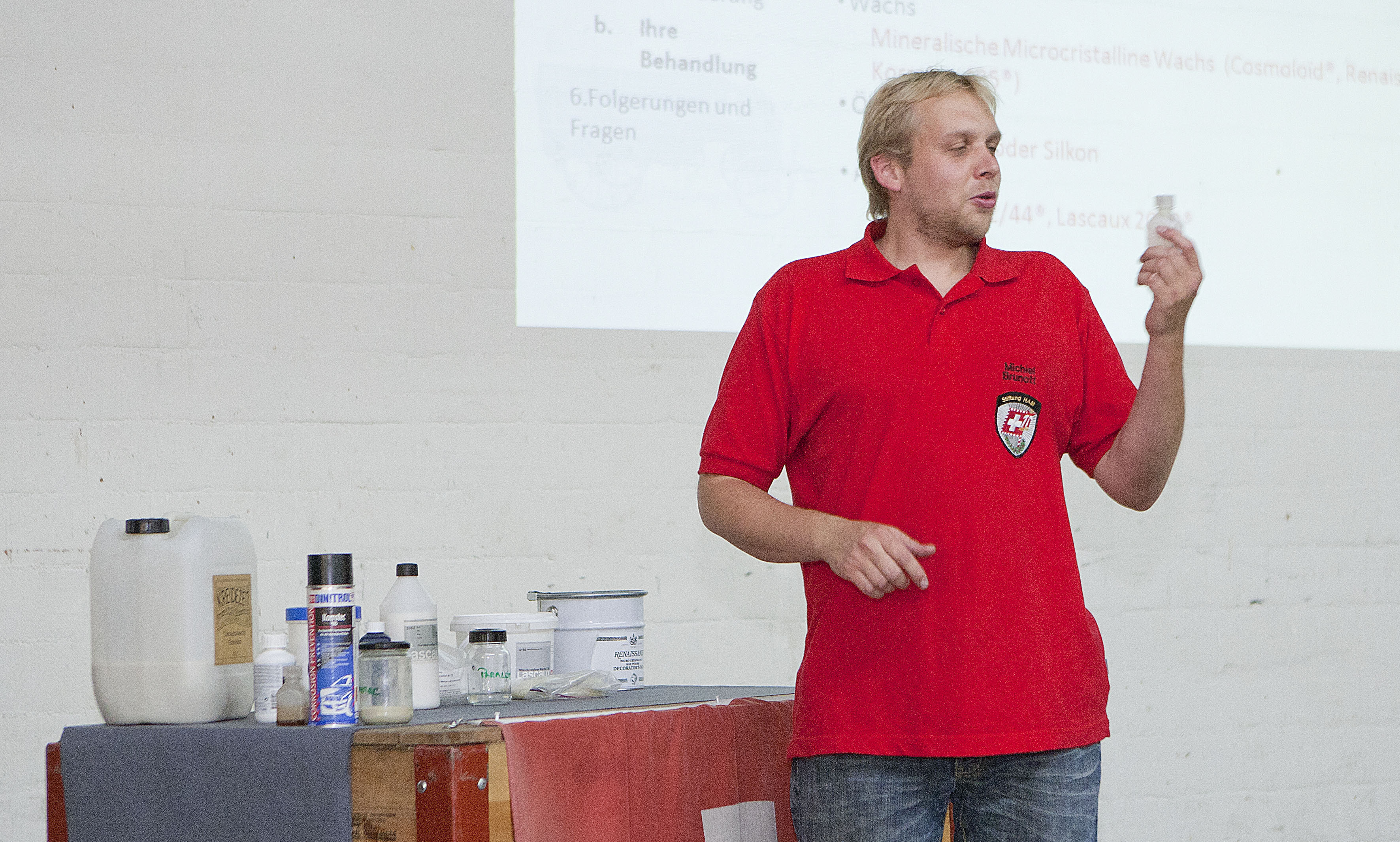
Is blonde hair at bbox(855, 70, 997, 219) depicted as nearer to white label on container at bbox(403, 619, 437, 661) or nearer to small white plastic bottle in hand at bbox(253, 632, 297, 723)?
white label on container at bbox(403, 619, 437, 661)

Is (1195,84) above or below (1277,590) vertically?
above

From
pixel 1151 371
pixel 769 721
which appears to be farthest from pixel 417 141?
pixel 1151 371

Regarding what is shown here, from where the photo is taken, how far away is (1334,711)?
3006mm

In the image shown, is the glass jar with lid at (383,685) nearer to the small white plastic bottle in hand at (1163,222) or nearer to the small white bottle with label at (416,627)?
the small white bottle with label at (416,627)

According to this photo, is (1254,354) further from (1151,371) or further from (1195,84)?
(1151,371)

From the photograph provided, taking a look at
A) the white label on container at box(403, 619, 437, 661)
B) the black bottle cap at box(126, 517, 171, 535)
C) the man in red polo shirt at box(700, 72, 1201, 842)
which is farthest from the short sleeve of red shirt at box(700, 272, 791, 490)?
the black bottle cap at box(126, 517, 171, 535)

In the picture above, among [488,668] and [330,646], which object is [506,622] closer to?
[488,668]

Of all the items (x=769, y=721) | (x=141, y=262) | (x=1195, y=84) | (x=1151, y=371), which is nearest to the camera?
(x=1151, y=371)

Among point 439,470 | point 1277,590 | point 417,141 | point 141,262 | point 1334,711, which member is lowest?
point 1334,711

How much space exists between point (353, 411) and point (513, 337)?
343mm

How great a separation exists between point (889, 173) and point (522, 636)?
31.5 inches

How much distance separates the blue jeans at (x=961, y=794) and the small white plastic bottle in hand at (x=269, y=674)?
653mm

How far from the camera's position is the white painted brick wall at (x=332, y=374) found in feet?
7.88

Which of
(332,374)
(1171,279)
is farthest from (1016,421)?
(332,374)
